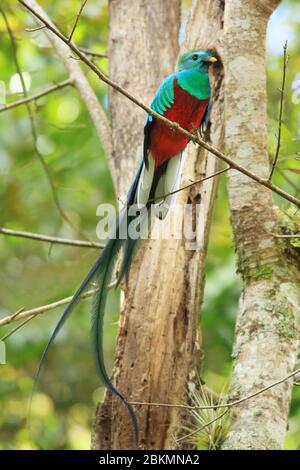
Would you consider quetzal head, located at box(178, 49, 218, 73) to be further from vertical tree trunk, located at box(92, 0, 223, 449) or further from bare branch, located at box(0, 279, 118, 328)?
bare branch, located at box(0, 279, 118, 328)

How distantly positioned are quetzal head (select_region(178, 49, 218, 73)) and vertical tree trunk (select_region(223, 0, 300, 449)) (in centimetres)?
25

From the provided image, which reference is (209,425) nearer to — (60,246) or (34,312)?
(34,312)

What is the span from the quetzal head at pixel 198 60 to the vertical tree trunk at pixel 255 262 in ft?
0.81

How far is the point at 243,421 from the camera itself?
2191 millimetres

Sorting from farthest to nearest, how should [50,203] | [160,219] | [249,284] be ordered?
[50,203], [160,219], [249,284]

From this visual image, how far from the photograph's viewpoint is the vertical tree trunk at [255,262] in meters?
2.20

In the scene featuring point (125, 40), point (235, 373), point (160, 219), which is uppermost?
point (125, 40)

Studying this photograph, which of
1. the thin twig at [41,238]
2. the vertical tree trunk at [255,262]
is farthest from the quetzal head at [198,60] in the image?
the thin twig at [41,238]

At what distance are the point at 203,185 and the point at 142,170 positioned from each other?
0.25m

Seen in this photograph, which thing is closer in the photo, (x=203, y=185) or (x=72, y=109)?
(x=203, y=185)

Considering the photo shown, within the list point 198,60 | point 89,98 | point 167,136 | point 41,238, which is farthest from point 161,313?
point 89,98

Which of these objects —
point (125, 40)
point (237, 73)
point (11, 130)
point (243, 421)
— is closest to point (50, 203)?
point (11, 130)

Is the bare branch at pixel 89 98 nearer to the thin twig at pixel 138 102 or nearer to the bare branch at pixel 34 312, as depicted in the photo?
the bare branch at pixel 34 312
